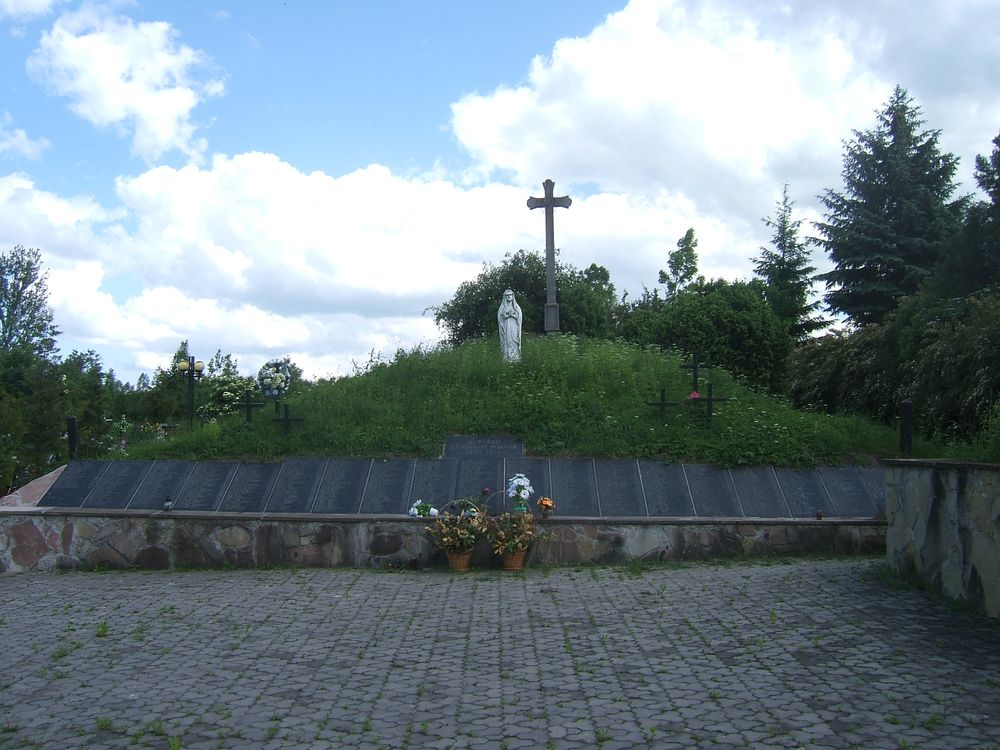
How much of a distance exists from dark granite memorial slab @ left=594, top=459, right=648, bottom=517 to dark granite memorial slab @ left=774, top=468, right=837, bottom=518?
1.87 m

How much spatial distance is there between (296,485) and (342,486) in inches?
25.9

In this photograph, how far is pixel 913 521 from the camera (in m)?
8.17

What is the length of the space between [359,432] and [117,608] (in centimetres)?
618

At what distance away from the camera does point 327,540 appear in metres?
10.2

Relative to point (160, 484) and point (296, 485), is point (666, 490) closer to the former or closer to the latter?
point (296, 485)

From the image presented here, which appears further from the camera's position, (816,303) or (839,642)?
(816,303)

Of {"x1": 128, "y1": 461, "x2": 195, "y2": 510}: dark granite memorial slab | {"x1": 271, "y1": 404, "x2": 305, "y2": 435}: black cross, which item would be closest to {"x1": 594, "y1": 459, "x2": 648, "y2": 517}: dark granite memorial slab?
{"x1": 271, "y1": 404, "x2": 305, "y2": 435}: black cross

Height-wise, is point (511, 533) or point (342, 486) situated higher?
point (342, 486)

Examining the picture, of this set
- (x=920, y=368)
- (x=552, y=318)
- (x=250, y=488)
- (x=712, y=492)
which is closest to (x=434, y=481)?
(x=250, y=488)

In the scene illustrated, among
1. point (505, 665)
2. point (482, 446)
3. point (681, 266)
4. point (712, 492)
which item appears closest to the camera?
point (505, 665)

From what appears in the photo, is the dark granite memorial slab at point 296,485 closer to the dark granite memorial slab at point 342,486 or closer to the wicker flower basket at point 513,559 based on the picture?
the dark granite memorial slab at point 342,486

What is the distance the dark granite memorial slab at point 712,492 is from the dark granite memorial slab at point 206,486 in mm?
6285

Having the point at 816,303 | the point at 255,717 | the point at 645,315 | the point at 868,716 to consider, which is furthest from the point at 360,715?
the point at 816,303

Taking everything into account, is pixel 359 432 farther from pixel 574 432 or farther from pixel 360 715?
pixel 360 715
